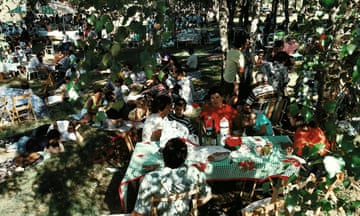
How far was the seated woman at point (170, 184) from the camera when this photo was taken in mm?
3158

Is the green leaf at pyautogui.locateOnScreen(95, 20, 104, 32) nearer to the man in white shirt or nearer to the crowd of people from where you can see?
the crowd of people

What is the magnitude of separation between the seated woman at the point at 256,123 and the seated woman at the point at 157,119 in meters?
1.34

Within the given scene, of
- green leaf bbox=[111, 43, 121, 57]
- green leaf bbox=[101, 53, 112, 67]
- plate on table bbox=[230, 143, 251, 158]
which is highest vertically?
green leaf bbox=[111, 43, 121, 57]

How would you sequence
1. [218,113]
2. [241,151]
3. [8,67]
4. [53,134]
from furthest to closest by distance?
[8,67]
[53,134]
[218,113]
[241,151]

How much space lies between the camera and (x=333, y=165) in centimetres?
145

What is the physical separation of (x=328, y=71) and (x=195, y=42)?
1654 centimetres

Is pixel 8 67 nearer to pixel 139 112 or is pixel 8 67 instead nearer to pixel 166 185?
pixel 139 112

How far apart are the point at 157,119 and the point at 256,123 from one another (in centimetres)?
165

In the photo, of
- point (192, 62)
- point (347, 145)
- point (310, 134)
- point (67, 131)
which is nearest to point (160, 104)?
point (310, 134)

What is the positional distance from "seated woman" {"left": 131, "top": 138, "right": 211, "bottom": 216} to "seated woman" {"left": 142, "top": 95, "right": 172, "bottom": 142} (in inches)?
68.1

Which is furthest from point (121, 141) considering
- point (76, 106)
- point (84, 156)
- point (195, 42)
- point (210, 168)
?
point (195, 42)

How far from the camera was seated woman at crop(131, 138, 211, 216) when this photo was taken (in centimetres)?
316

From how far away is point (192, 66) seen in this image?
39.7 ft

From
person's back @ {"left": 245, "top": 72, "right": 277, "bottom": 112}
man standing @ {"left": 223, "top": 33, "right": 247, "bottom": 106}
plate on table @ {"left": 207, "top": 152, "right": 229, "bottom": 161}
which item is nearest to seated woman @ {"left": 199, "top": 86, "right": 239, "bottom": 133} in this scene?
plate on table @ {"left": 207, "top": 152, "right": 229, "bottom": 161}
